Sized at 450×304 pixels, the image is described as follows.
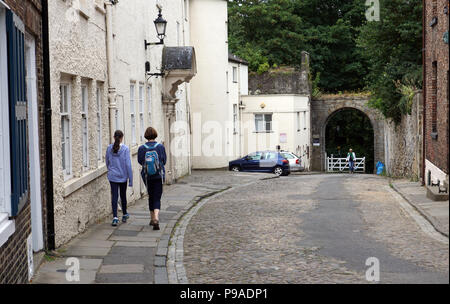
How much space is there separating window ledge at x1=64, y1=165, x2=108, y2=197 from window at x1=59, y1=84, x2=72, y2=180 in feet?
0.66

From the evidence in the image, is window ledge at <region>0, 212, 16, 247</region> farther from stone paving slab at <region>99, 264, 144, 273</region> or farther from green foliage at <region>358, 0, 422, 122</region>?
green foliage at <region>358, 0, 422, 122</region>

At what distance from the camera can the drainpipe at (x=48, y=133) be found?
927 centimetres

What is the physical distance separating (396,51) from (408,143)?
4.38m

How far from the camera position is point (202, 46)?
3475 centimetres

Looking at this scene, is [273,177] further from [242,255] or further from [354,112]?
[354,112]

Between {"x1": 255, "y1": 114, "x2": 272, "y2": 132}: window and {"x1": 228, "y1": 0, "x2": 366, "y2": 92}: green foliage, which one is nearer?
{"x1": 255, "y1": 114, "x2": 272, "y2": 132}: window

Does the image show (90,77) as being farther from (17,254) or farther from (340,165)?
(340,165)

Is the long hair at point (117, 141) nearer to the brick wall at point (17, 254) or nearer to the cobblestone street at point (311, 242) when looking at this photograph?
the cobblestone street at point (311, 242)

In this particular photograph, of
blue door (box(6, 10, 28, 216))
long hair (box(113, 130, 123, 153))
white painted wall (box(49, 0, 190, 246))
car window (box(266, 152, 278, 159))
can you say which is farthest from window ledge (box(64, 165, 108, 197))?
car window (box(266, 152, 278, 159))

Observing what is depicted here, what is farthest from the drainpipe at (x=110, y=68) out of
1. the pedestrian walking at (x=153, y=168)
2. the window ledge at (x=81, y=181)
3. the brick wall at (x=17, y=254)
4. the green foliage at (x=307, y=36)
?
the green foliage at (x=307, y=36)

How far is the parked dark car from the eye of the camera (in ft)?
118

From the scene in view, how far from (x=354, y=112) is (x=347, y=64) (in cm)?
431

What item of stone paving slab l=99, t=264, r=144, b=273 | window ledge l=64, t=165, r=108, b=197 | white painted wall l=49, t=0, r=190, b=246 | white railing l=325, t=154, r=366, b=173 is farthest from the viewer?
white railing l=325, t=154, r=366, b=173
